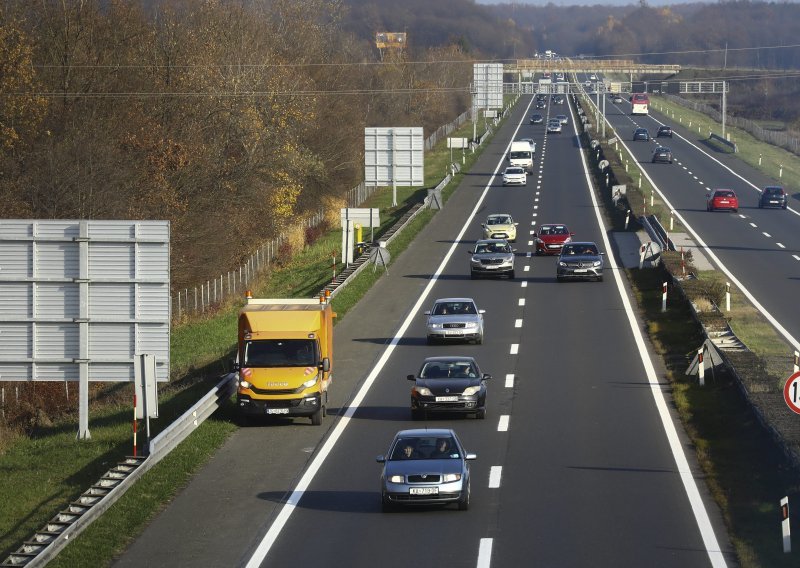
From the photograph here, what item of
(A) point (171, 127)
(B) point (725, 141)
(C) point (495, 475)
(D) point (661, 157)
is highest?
(B) point (725, 141)

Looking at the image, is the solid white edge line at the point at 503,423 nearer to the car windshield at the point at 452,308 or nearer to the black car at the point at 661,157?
the car windshield at the point at 452,308

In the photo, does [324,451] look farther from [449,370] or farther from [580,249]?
[580,249]

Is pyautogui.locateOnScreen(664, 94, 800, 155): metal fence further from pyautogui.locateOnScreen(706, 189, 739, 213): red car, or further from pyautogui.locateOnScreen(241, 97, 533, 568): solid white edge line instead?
pyautogui.locateOnScreen(241, 97, 533, 568): solid white edge line

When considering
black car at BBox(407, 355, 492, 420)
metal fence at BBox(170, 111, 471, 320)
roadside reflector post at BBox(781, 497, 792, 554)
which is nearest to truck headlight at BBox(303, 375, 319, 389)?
black car at BBox(407, 355, 492, 420)

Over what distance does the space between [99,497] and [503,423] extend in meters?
9.65

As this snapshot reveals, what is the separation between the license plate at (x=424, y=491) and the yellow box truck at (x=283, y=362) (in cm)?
777

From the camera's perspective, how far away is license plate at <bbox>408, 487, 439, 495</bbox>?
19.8 meters

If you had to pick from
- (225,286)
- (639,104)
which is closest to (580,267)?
(225,286)

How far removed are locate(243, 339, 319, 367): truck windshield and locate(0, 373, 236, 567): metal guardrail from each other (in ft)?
3.69

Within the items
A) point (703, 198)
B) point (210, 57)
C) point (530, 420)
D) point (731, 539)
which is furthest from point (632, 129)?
point (731, 539)

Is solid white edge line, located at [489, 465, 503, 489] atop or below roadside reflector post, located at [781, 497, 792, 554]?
below

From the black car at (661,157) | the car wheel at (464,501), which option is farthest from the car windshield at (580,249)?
the black car at (661,157)

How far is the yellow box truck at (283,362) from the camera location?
27.3 m

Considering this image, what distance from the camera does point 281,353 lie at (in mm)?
27875
